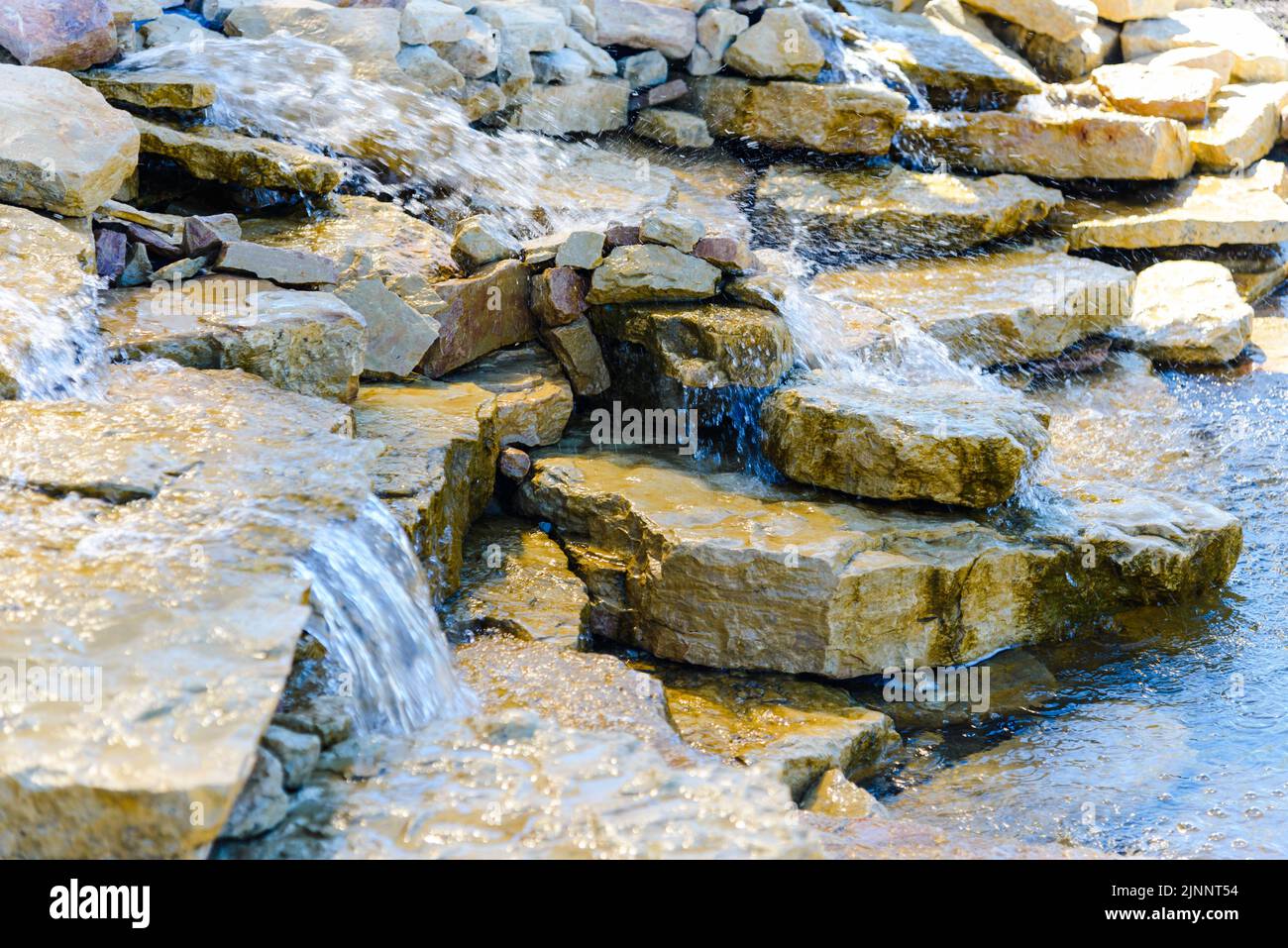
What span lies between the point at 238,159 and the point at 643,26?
371cm

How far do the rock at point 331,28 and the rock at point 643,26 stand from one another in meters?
1.66

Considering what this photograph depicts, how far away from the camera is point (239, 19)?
7180 millimetres

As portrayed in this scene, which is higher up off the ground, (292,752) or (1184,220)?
(1184,220)

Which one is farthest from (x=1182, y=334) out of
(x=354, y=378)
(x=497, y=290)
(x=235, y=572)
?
(x=235, y=572)

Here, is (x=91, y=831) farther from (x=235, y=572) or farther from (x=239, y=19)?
(x=239, y=19)

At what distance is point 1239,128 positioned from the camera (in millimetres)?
9141

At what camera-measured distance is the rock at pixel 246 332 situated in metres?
4.53

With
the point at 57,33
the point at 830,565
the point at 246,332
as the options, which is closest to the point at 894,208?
the point at 830,565

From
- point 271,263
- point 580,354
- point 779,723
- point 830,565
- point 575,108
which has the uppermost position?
point 575,108

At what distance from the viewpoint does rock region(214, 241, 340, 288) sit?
5.04 metres

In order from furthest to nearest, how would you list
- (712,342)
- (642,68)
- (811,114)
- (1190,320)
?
(642,68) → (811,114) → (1190,320) → (712,342)

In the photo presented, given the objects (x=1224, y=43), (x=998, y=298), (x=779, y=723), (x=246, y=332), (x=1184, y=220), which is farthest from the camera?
A: (x=1224, y=43)

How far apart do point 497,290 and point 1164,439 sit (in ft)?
12.2

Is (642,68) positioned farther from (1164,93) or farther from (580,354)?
(1164,93)
